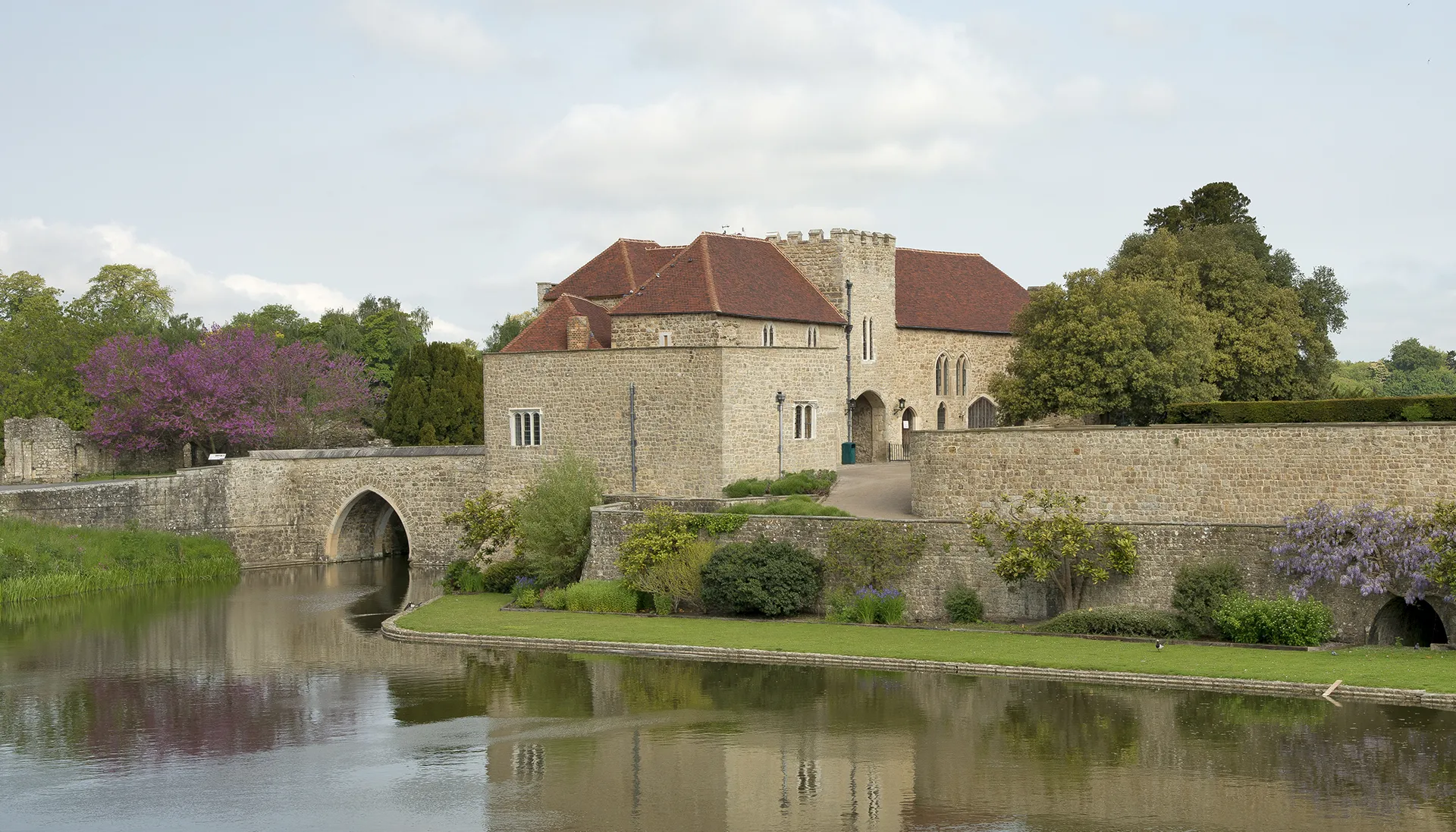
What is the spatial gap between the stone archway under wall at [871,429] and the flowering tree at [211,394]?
70.9 feet

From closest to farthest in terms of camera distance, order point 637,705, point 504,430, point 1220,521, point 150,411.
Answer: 1. point 637,705
2. point 1220,521
3. point 504,430
4. point 150,411

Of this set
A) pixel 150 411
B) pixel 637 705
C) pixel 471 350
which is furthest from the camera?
pixel 471 350

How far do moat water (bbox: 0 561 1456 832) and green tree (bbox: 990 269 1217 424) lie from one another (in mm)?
15446

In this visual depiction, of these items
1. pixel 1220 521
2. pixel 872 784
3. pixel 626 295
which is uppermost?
pixel 626 295

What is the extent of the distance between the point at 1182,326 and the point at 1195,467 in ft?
31.4

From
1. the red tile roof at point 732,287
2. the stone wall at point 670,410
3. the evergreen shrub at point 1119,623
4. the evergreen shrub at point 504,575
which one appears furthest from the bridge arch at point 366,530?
the evergreen shrub at point 1119,623

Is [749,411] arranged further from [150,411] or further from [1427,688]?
[150,411]

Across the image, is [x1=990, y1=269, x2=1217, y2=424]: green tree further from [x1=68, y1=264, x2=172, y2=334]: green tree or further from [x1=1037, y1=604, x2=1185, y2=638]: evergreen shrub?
[x1=68, y1=264, x2=172, y2=334]: green tree

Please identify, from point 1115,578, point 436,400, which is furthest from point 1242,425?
point 436,400

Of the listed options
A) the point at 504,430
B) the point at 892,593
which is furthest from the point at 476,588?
the point at 892,593

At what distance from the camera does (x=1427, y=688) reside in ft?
75.4

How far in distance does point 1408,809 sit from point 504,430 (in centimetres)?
2930

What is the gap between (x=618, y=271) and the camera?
47.2 metres

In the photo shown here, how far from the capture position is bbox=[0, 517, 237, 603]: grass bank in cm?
3994
